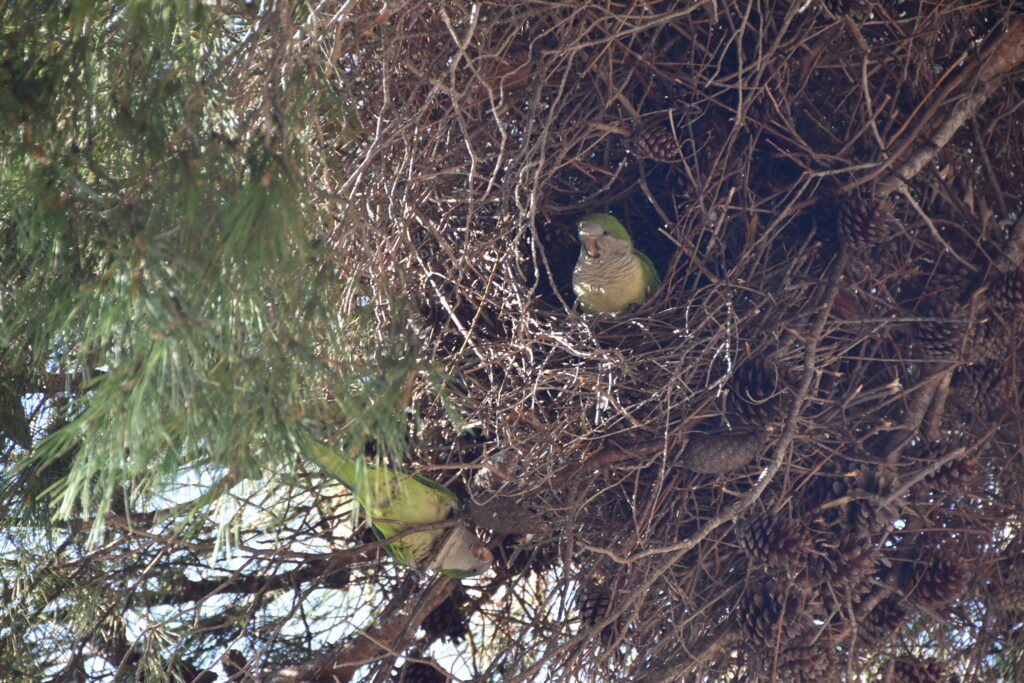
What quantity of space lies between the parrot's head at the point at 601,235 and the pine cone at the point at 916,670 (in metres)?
1.04

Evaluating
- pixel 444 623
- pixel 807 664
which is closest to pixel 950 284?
pixel 807 664

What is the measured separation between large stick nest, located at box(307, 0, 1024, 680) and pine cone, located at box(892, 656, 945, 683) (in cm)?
3

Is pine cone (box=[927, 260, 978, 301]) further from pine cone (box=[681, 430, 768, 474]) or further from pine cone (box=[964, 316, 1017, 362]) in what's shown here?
pine cone (box=[681, 430, 768, 474])

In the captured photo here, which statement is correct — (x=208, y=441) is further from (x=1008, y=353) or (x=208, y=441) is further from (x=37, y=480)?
(x=1008, y=353)

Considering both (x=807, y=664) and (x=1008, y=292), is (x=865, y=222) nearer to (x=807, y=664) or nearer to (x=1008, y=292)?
(x=1008, y=292)

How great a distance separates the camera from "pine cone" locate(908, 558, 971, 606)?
1925 millimetres

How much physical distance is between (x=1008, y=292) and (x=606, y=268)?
81cm

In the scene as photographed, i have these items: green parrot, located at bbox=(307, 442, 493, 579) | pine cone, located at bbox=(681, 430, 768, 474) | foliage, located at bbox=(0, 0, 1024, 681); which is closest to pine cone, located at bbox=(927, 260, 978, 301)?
foliage, located at bbox=(0, 0, 1024, 681)

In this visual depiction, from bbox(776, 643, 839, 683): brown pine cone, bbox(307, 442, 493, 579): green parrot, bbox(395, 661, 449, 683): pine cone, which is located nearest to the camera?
bbox(776, 643, 839, 683): brown pine cone

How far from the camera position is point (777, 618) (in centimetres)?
188

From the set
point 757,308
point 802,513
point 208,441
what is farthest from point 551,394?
point 208,441

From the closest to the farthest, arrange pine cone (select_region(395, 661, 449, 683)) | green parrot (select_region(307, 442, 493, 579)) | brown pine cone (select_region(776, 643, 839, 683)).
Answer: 1. brown pine cone (select_region(776, 643, 839, 683))
2. green parrot (select_region(307, 442, 493, 579))
3. pine cone (select_region(395, 661, 449, 683))

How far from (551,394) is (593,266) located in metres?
0.28

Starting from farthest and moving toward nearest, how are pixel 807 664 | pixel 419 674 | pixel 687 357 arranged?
pixel 419 674 → pixel 687 357 → pixel 807 664
